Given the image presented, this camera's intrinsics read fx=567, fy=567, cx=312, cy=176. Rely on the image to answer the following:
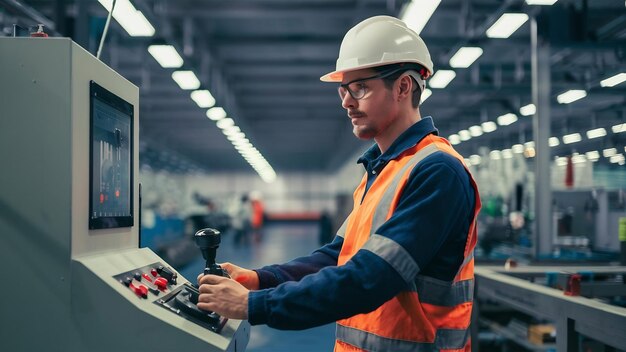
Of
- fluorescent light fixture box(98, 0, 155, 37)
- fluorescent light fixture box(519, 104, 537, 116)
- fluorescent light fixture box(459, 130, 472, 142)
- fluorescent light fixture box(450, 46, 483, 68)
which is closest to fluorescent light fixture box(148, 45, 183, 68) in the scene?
fluorescent light fixture box(98, 0, 155, 37)

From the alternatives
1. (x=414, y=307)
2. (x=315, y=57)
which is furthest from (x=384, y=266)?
(x=315, y=57)

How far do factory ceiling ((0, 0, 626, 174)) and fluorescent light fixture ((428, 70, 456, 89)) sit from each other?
0.18m

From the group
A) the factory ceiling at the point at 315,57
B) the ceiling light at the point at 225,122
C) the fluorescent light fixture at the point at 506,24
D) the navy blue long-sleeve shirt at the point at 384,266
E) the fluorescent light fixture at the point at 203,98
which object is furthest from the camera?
the ceiling light at the point at 225,122

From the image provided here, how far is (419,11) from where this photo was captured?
17.0ft

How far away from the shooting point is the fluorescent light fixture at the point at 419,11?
5039mm

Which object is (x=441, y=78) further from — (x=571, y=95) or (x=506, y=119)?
(x=506, y=119)

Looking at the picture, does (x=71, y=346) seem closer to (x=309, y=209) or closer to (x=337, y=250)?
(x=337, y=250)

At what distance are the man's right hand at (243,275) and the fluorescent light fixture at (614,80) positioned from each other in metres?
8.90

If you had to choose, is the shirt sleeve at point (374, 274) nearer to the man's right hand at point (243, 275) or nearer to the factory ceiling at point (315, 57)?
the man's right hand at point (243, 275)

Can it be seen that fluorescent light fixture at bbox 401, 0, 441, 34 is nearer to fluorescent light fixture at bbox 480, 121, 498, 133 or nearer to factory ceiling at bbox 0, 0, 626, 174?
factory ceiling at bbox 0, 0, 626, 174

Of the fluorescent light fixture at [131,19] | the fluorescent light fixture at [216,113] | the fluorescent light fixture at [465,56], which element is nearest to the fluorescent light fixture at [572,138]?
the fluorescent light fixture at [465,56]

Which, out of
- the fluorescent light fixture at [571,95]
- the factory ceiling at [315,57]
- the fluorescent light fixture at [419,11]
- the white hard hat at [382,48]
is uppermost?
the factory ceiling at [315,57]

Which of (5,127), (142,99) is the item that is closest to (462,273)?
(5,127)

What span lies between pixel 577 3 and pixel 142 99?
1076 cm
